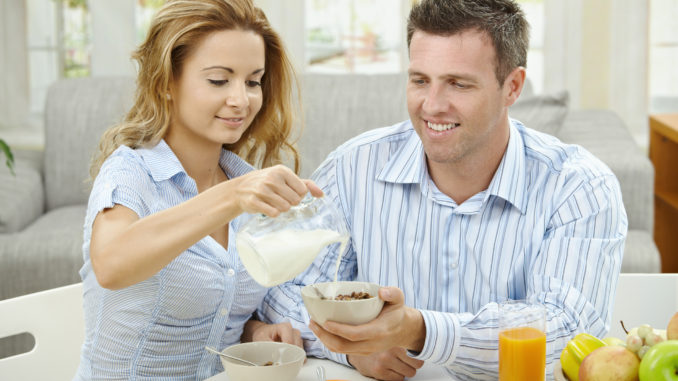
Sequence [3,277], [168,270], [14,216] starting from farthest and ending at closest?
[14,216] < [3,277] < [168,270]

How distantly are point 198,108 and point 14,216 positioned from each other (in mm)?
1908

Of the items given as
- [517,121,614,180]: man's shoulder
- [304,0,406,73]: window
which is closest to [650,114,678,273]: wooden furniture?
[304,0,406,73]: window

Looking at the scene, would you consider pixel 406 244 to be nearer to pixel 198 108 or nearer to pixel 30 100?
pixel 198 108

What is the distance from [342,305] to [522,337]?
0.27m

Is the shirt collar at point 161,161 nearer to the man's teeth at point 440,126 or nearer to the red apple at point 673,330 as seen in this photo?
the man's teeth at point 440,126

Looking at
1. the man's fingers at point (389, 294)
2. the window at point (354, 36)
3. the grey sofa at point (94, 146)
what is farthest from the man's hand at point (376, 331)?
the window at point (354, 36)

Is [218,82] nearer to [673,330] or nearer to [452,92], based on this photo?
[452,92]

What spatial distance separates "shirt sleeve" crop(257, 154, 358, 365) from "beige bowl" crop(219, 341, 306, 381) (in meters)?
0.17

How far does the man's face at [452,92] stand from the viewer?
1552mm

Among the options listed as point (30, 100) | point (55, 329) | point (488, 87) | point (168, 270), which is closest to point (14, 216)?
point (30, 100)

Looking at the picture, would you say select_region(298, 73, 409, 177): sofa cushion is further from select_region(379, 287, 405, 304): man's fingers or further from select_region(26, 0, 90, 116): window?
select_region(379, 287, 405, 304): man's fingers

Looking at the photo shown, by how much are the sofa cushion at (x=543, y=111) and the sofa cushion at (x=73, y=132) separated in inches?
64.8

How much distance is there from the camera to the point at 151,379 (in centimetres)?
154

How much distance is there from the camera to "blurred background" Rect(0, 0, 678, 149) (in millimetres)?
3785
